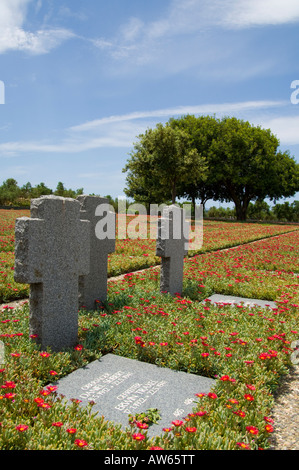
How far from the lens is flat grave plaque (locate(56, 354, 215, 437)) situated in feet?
10.8

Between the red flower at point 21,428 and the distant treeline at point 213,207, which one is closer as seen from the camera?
the red flower at point 21,428

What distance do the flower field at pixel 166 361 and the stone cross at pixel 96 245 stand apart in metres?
0.28

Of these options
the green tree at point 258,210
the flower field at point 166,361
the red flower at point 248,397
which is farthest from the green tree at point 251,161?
the red flower at point 248,397

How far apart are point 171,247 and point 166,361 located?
324cm

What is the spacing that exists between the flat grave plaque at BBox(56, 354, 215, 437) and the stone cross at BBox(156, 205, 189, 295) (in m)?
3.03

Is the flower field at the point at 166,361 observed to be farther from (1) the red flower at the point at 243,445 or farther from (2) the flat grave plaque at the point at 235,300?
(2) the flat grave plaque at the point at 235,300

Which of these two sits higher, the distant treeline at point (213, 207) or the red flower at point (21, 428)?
the distant treeline at point (213, 207)

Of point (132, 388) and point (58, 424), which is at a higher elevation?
point (58, 424)

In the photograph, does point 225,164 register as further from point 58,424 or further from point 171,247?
point 58,424

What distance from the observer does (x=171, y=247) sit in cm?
727

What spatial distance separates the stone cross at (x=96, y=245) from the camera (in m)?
6.18

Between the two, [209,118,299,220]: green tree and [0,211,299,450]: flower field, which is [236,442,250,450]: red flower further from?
[209,118,299,220]: green tree

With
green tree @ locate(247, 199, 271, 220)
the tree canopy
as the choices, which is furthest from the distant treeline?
the tree canopy

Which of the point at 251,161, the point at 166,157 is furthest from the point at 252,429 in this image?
the point at 251,161
